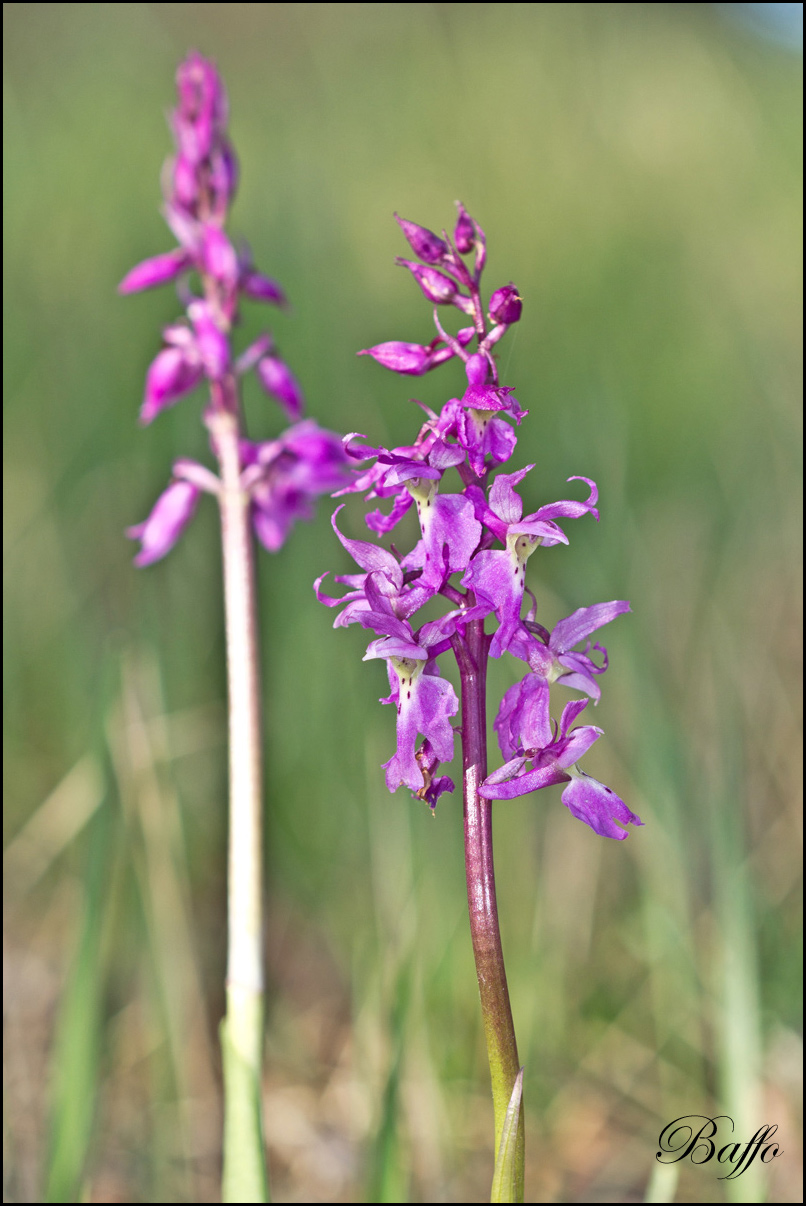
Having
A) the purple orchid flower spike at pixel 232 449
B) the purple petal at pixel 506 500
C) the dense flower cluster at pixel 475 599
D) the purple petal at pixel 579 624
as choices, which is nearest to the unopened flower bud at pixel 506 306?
the dense flower cluster at pixel 475 599

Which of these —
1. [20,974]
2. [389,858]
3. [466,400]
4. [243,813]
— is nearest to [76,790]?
[20,974]

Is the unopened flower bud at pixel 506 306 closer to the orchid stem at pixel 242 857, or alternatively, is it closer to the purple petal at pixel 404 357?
the purple petal at pixel 404 357

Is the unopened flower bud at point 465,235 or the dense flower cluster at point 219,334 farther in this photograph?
the dense flower cluster at point 219,334

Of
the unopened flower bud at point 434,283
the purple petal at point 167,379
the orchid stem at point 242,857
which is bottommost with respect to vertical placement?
the orchid stem at point 242,857

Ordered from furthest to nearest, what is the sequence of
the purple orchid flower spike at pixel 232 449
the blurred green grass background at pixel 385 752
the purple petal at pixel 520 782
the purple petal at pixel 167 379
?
1. the blurred green grass background at pixel 385 752
2. the purple petal at pixel 167 379
3. the purple orchid flower spike at pixel 232 449
4. the purple petal at pixel 520 782

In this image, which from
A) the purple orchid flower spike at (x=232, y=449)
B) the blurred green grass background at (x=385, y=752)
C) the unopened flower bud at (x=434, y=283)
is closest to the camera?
the unopened flower bud at (x=434, y=283)

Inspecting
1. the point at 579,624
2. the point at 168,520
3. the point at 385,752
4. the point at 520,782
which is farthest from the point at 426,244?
the point at 385,752

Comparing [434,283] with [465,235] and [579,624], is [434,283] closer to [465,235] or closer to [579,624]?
[465,235]

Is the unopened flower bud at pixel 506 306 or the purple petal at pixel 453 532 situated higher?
the unopened flower bud at pixel 506 306
